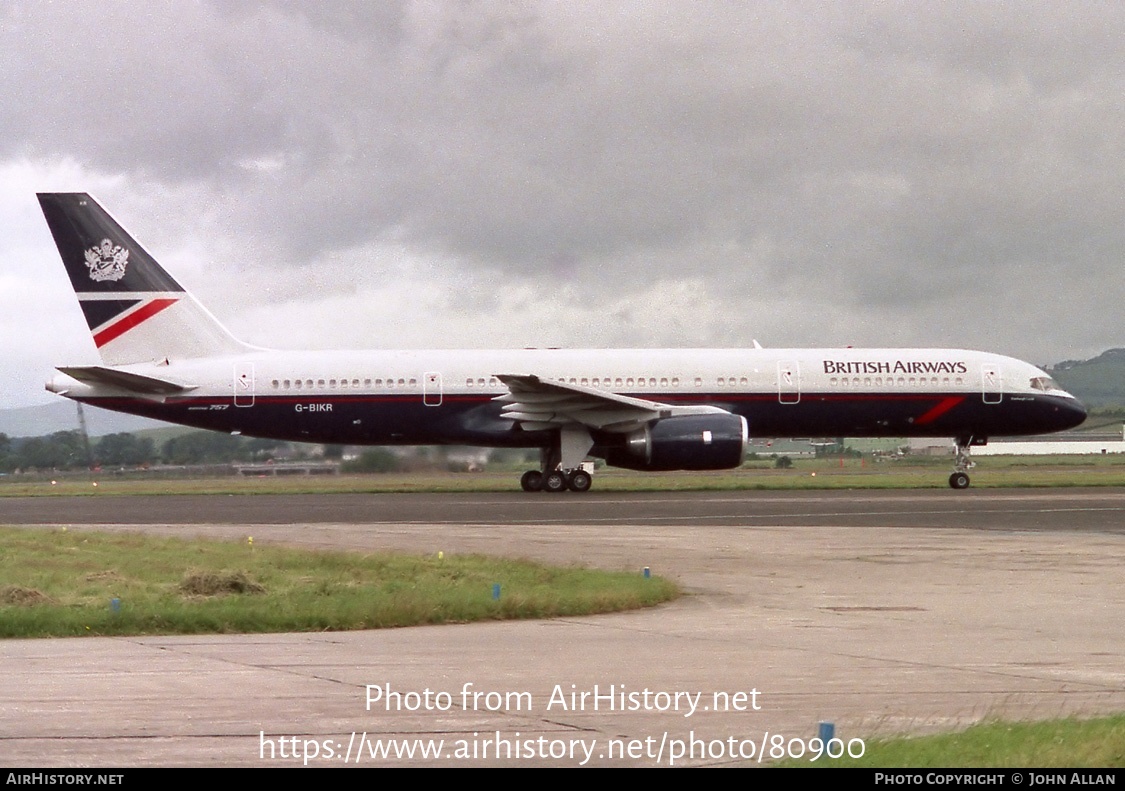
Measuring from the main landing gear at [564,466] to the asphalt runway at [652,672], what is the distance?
16.0 metres

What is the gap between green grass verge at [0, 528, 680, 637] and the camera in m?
12.3

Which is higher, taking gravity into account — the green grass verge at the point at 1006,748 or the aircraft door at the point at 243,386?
the aircraft door at the point at 243,386

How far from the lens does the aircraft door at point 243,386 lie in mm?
35906

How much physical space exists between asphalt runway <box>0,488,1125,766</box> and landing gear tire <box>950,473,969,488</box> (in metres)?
17.0

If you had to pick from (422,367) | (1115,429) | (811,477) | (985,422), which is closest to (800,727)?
(422,367)

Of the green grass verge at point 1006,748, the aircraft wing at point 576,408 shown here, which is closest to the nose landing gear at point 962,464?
the aircraft wing at point 576,408

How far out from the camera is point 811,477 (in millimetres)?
45844

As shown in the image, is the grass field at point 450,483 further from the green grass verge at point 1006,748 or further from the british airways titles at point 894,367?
the green grass verge at point 1006,748

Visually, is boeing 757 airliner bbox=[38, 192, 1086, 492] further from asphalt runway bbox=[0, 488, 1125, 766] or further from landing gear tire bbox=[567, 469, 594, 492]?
asphalt runway bbox=[0, 488, 1125, 766]

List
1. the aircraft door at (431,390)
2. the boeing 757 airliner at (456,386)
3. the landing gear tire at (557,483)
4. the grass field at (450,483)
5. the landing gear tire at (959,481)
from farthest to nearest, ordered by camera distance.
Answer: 1. the grass field at (450,483)
2. the landing gear tire at (959,481)
3. the landing gear tire at (557,483)
4. the aircraft door at (431,390)
5. the boeing 757 airliner at (456,386)

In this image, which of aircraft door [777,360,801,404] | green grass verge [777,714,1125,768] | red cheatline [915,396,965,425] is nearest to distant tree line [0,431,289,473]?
aircraft door [777,360,801,404]

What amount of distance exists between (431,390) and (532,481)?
12.5 ft
